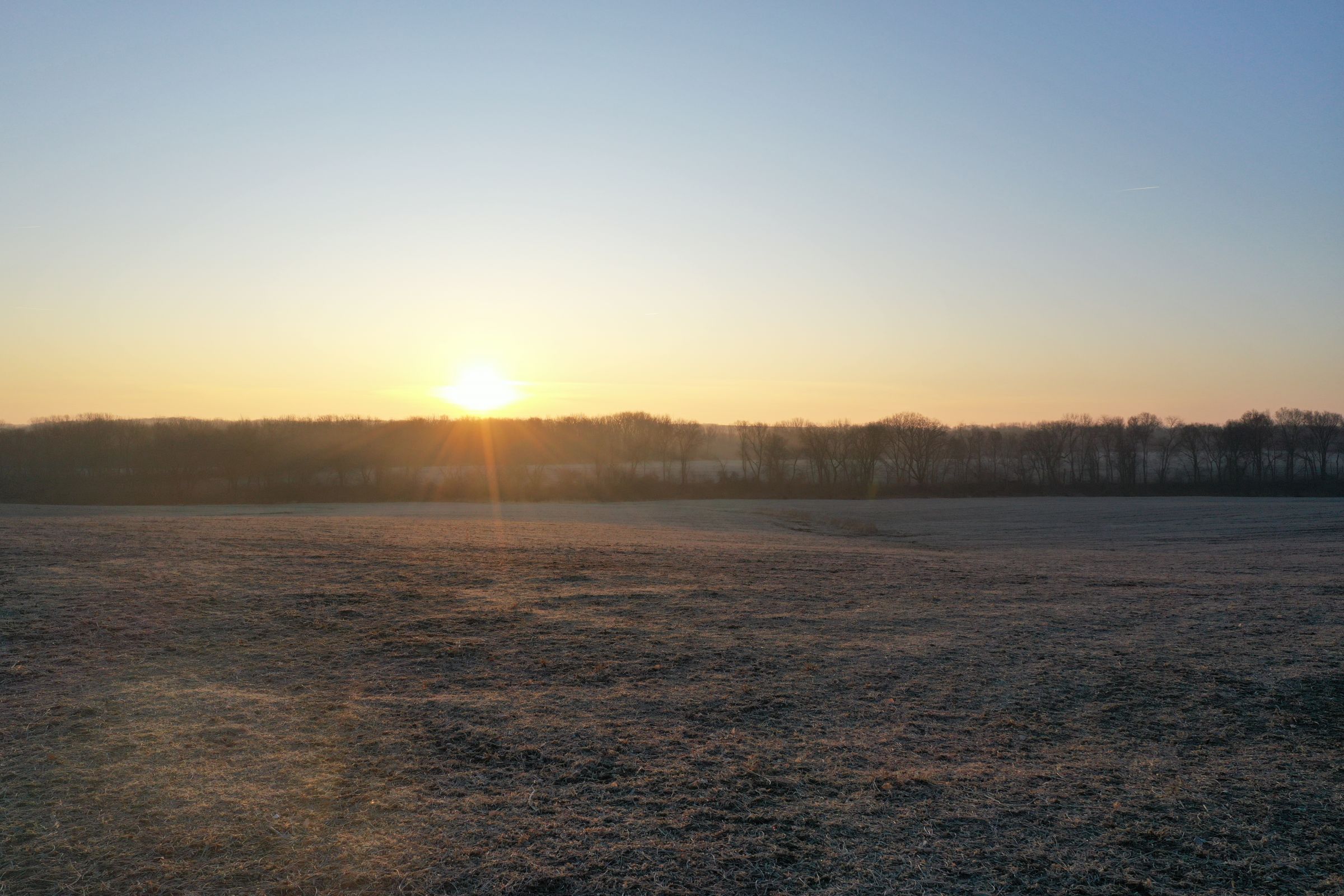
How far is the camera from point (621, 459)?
357ft

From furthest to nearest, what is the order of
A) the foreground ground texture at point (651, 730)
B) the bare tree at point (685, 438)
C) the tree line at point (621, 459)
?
the bare tree at point (685, 438)
the tree line at point (621, 459)
the foreground ground texture at point (651, 730)

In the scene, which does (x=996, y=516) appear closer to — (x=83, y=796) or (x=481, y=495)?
(x=481, y=495)

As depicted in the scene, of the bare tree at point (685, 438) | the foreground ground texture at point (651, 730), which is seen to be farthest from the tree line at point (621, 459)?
the foreground ground texture at point (651, 730)

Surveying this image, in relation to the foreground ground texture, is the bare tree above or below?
above

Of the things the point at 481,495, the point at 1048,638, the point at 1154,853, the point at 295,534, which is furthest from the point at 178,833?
the point at 481,495

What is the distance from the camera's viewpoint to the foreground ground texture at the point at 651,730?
566 centimetres

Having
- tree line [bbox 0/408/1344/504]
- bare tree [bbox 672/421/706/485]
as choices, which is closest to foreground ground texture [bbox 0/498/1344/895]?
tree line [bbox 0/408/1344/504]

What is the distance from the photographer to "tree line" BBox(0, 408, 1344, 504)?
76312 mm

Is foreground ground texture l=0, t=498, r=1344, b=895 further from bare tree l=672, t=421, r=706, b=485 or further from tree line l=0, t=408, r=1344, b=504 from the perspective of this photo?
bare tree l=672, t=421, r=706, b=485

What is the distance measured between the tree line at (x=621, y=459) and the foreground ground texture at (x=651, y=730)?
54.8 m

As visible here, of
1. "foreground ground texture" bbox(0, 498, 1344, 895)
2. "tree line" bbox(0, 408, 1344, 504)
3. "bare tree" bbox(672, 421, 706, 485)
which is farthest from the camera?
"bare tree" bbox(672, 421, 706, 485)

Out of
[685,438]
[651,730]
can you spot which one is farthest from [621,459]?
[651,730]

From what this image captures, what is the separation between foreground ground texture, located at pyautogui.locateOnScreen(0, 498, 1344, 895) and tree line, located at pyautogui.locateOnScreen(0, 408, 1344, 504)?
54.8m

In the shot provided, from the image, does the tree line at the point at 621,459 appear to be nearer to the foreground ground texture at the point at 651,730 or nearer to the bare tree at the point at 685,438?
the bare tree at the point at 685,438
